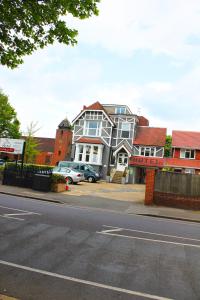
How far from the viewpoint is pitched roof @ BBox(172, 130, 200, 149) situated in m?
46.9

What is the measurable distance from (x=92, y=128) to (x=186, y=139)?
13803mm

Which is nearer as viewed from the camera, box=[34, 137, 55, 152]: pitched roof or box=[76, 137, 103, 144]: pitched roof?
box=[76, 137, 103, 144]: pitched roof

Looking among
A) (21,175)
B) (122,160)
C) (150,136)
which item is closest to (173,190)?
(21,175)

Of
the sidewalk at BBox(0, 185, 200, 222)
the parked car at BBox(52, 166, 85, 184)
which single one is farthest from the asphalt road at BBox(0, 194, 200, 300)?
the parked car at BBox(52, 166, 85, 184)

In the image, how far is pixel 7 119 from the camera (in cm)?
6197

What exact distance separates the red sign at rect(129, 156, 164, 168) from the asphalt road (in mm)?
33755

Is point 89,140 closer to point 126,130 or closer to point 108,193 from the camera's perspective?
point 126,130

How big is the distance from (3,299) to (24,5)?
26.2ft

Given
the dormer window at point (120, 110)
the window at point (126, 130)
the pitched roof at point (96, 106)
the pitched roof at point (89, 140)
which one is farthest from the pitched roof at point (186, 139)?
the pitched roof at point (96, 106)

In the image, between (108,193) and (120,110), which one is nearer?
(108,193)

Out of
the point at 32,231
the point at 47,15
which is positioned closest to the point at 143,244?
the point at 32,231

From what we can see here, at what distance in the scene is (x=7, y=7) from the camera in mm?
9664

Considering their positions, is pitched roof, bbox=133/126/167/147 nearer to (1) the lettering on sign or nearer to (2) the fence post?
(1) the lettering on sign

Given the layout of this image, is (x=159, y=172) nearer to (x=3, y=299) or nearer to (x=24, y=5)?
(x=24, y=5)
